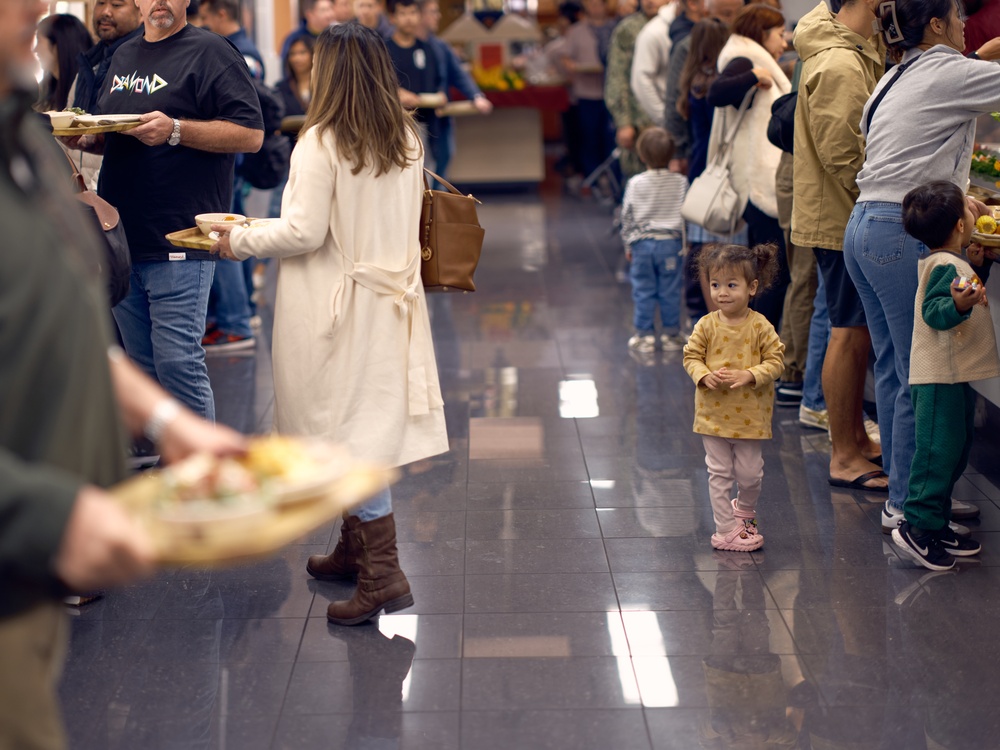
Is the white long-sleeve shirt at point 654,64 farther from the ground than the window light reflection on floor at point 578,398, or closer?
farther from the ground

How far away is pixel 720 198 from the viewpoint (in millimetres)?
6398

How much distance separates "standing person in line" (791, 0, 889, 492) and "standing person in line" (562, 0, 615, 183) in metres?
8.80

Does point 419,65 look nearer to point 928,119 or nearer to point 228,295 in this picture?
point 228,295

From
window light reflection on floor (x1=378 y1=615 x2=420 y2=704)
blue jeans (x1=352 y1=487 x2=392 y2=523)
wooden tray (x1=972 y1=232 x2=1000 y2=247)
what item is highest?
wooden tray (x1=972 y1=232 x2=1000 y2=247)

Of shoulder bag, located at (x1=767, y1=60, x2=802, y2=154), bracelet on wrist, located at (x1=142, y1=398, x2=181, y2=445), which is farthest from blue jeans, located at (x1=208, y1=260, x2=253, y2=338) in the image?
bracelet on wrist, located at (x1=142, y1=398, x2=181, y2=445)

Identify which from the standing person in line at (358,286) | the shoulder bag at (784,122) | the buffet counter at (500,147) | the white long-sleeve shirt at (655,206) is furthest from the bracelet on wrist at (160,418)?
Result: the buffet counter at (500,147)

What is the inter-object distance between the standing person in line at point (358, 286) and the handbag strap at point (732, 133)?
3061 millimetres

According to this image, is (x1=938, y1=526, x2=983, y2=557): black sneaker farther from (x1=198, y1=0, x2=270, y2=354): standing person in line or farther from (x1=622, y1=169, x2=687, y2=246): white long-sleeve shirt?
(x1=198, y1=0, x2=270, y2=354): standing person in line

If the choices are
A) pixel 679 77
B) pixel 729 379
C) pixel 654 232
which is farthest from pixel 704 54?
pixel 729 379

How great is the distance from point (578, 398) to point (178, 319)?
2436 millimetres

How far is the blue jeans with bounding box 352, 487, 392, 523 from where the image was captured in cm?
365

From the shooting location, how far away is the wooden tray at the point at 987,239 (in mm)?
4051

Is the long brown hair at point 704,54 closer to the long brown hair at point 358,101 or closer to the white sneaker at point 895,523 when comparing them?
the white sneaker at point 895,523

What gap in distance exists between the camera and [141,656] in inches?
139
